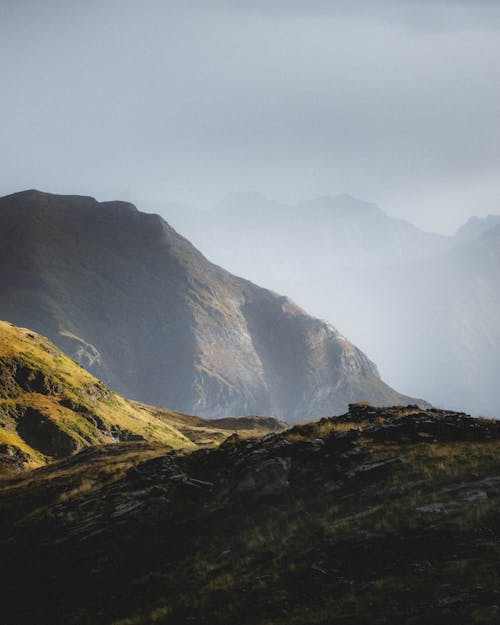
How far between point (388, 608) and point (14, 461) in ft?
182

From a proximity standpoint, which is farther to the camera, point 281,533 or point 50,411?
point 50,411

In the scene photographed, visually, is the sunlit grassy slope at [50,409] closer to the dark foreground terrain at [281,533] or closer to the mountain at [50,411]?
the mountain at [50,411]

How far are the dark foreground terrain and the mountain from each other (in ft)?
104

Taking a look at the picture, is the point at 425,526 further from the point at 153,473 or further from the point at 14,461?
the point at 14,461

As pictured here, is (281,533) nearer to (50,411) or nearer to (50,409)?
(50,411)

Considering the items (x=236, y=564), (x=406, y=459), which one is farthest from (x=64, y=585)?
(x=406, y=459)

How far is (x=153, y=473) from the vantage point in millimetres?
28547

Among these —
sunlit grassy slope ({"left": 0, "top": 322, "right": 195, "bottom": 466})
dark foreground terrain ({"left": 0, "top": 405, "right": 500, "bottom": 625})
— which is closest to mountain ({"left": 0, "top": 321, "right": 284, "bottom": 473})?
sunlit grassy slope ({"left": 0, "top": 322, "right": 195, "bottom": 466})

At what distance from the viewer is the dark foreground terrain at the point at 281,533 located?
16.5 meters

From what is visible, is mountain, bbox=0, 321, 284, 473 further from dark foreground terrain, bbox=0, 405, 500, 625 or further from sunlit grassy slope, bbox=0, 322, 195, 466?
dark foreground terrain, bbox=0, 405, 500, 625

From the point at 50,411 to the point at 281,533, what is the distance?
59.2m

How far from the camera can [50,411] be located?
239 ft

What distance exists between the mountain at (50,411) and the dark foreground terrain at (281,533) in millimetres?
31792

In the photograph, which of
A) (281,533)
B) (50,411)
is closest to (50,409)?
(50,411)
